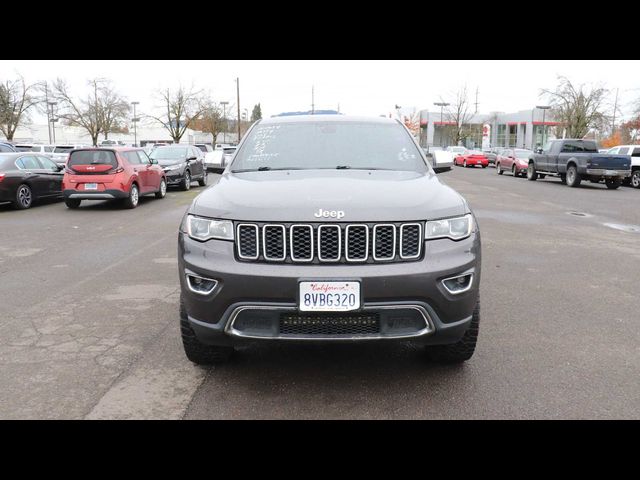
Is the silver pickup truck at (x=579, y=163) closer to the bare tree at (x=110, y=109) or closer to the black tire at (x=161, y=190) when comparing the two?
the black tire at (x=161, y=190)

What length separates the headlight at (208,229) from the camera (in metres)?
3.29

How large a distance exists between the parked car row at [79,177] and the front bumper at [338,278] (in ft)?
36.4

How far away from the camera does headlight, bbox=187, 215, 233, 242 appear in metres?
3.29

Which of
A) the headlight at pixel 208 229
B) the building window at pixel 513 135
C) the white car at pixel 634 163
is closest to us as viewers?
the headlight at pixel 208 229

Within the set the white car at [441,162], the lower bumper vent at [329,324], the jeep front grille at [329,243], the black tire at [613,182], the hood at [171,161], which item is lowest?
the black tire at [613,182]

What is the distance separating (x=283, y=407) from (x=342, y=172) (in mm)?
1789

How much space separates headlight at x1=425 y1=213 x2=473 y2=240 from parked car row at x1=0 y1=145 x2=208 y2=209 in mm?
11591

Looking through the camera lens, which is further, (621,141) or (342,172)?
(621,141)

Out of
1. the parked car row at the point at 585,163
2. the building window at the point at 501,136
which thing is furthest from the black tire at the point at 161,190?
the building window at the point at 501,136

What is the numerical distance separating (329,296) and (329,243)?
1.05 feet

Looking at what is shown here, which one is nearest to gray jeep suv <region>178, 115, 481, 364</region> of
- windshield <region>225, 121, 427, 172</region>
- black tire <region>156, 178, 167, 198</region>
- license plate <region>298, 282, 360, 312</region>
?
license plate <region>298, 282, 360, 312</region>

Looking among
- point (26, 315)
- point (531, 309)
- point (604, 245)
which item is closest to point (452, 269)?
point (531, 309)

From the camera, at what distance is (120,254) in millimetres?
8086
